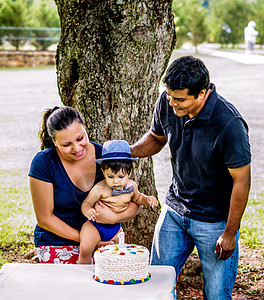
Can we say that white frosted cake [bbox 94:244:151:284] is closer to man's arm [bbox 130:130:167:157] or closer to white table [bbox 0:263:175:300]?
white table [bbox 0:263:175:300]

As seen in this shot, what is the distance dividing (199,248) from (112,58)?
166 centimetres

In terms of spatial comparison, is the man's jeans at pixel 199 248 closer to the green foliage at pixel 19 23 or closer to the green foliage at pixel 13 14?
the green foliage at pixel 19 23

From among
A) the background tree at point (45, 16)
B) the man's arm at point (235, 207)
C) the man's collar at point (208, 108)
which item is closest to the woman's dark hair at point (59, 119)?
the man's collar at point (208, 108)

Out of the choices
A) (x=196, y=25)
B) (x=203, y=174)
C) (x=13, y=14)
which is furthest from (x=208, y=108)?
(x=196, y=25)

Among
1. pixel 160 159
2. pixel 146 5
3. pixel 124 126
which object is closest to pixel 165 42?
pixel 146 5

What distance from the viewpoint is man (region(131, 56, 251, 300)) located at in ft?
8.51

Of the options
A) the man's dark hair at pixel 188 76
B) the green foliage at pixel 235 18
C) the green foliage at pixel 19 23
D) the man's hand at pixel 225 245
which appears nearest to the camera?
the man's dark hair at pixel 188 76

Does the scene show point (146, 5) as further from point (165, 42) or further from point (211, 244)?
point (211, 244)

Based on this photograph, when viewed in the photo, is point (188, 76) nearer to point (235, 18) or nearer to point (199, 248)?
point (199, 248)

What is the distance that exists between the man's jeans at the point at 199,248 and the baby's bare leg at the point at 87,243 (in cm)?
38

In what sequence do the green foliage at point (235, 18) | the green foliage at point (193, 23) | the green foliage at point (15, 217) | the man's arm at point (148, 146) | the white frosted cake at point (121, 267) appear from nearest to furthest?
the white frosted cake at point (121, 267)
the man's arm at point (148, 146)
the green foliage at point (15, 217)
the green foliage at point (193, 23)
the green foliage at point (235, 18)

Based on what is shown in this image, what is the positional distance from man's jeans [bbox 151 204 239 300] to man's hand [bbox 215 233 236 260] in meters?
0.06

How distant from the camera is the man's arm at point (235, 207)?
8.54ft

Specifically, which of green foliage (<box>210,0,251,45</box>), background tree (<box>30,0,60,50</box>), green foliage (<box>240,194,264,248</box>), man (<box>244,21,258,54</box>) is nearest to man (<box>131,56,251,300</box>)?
green foliage (<box>240,194,264,248</box>)
